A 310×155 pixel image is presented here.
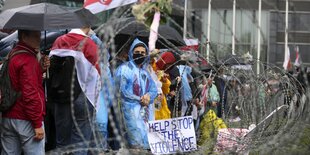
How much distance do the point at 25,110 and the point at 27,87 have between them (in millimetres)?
217

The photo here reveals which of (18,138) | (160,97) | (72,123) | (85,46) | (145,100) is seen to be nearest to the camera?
(18,138)

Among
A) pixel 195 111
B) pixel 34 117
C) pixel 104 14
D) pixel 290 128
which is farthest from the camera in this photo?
pixel 104 14

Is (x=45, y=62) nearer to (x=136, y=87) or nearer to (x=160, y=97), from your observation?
(x=136, y=87)

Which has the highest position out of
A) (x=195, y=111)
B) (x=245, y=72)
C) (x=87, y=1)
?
(x=87, y=1)

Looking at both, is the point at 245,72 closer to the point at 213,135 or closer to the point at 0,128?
the point at 213,135

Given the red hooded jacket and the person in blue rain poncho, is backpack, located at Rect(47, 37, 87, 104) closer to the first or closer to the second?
the person in blue rain poncho

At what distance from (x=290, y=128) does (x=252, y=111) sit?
0.84m

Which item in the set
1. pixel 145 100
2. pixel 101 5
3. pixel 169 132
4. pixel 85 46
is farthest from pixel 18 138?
pixel 101 5

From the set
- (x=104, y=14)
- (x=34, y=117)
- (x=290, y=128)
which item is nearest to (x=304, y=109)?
(x=290, y=128)

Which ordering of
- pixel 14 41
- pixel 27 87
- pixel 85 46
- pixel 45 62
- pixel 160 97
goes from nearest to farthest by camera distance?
pixel 27 87
pixel 45 62
pixel 85 46
pixel 14 41
pixel 160 97

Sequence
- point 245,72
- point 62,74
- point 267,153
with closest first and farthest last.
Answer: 1. point 267,153
2. point 245,72
3. point 62,74

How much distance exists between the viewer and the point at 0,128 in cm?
659

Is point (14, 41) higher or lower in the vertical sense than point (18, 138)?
higher

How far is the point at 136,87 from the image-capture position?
26.3ft
